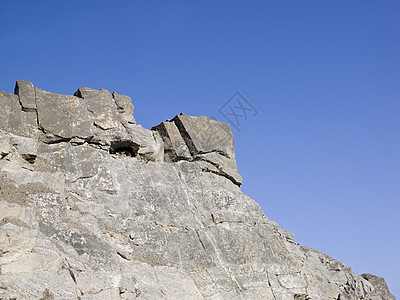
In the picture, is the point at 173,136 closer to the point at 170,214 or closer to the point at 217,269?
the point at 170,214

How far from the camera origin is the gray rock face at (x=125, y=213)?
11.8 meters

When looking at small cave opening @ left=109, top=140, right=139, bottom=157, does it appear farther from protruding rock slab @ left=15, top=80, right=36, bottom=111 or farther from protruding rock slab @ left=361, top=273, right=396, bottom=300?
protruding rock slab @ left=361, top=273, right=396, bottom=300

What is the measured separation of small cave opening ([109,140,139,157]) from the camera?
51.7 feet

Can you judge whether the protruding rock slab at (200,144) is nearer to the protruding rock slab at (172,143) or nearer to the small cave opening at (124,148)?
the protruding rock slab at (172,143)

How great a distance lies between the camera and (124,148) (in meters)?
16.1

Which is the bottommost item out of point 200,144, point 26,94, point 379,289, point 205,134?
point 379,289

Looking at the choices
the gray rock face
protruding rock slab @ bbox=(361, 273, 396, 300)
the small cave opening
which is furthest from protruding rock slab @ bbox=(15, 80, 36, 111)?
protruding rock slab @ bbox=(361, 273, 396, 300)

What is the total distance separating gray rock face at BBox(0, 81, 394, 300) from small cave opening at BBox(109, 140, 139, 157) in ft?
0.10

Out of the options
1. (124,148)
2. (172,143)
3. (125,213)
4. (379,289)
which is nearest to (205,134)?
(172,143)

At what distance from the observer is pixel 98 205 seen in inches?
550

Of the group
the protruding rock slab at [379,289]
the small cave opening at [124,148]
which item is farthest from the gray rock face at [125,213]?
the protruding rock slab at [379,289]

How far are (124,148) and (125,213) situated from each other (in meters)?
2.57

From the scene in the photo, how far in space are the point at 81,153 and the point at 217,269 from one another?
492 centimetres

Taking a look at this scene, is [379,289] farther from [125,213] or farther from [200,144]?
[125,213]
